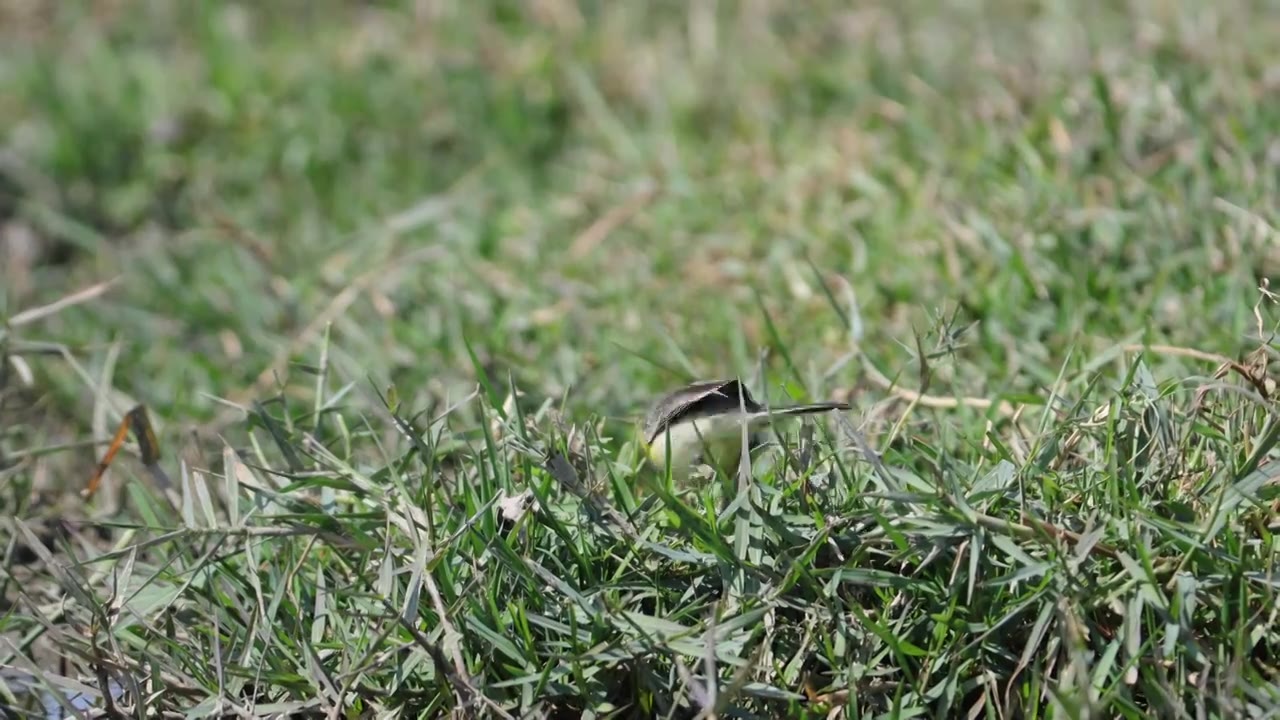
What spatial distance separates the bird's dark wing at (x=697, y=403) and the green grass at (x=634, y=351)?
95 millimetres

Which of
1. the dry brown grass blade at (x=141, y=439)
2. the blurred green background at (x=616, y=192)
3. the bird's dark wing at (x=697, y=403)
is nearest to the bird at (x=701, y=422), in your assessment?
the bird's dark wing at (x=697, y=403)

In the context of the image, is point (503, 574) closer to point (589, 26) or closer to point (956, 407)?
point (956, 407)

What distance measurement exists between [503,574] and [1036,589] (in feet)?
2.63

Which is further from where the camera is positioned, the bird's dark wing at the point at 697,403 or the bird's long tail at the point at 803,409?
the bird's dark wing at the point at 697,403

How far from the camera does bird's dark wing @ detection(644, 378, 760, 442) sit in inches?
91.6

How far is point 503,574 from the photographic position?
2.07 metres

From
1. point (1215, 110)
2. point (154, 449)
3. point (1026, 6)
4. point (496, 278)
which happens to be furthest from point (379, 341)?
point (1026, 6)

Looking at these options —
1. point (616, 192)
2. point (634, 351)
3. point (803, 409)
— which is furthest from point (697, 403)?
point (616, 192)

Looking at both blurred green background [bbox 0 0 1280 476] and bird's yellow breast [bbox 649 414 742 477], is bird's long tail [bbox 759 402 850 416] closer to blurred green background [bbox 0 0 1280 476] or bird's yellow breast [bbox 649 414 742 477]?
bird's yellow breast [bbox 649 414 742 477]

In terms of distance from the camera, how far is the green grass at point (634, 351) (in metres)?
1.98

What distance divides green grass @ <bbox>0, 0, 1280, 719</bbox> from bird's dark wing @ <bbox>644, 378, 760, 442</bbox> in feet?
0.31

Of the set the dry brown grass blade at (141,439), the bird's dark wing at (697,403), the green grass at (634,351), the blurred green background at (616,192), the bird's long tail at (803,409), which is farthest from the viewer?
the blurred green background at (616,192)

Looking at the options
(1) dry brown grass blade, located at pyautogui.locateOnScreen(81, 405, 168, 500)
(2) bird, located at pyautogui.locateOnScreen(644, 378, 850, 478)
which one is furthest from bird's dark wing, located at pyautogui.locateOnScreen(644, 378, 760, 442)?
(1) dry brown grass blade, located at pyautogui.locateOnScreen(81, 405, 168, 500)

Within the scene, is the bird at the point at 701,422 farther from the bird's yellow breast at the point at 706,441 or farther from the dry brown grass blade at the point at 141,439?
the dry brown grass blade at the point at 141,439
